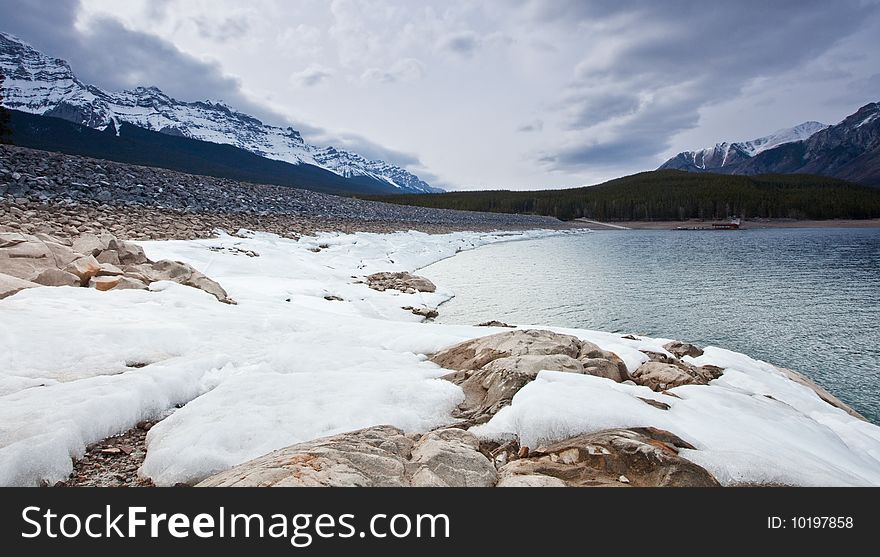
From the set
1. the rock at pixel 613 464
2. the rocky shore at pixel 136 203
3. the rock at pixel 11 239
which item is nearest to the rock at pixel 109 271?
the rock at pixel 11 239

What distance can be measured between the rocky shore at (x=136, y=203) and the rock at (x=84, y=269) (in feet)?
15.4

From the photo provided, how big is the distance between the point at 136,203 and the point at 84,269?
54.1ft

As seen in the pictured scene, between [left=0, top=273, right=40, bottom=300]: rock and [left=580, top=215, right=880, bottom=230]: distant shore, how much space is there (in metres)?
103

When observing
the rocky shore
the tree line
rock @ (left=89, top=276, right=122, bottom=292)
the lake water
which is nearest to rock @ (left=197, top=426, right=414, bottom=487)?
rock @ (left=89, top=276, right=122, bottom=292)

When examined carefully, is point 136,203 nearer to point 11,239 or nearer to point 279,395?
point 11,239

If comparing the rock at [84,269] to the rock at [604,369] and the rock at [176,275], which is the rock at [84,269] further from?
the rock at [604,369]

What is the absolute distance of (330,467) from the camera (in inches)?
A: 139

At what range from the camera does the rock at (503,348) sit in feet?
23.5

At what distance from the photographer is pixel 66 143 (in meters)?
188

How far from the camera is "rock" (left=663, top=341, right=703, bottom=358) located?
9.59m

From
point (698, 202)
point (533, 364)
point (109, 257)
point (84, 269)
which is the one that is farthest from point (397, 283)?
point (698, 202)

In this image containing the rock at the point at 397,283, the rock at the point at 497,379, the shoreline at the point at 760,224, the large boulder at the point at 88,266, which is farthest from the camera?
the shoreline at the point at 760,224
